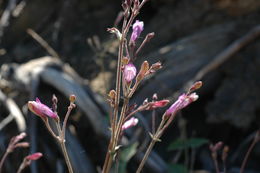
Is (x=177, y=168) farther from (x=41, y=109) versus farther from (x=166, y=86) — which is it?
(x=41, y=109)

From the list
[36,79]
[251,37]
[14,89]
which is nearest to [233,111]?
[251,37]

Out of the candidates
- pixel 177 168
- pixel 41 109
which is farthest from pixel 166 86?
pixel 41 109

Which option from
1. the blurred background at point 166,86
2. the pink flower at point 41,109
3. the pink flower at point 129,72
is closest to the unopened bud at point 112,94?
the pink flower at point 129,72

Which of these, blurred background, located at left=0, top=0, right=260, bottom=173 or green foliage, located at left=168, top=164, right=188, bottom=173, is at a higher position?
blurred background, located at left=0, top=0, right=260, bottom=173

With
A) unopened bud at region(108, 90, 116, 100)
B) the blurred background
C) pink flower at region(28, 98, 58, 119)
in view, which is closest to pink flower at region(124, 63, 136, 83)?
unopened bud at region(108, 90, 116, 100)

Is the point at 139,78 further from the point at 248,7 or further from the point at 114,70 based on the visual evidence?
the point at 248,7

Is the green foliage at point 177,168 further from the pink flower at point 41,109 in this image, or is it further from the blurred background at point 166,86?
the pink flower at point 41,109

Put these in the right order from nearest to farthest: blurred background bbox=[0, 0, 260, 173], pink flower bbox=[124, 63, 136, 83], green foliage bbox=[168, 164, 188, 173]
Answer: pink flower bbox=[124, 63, 136, 83]
green foliage bbox=[168, 164, 188, 173]
blurred background bbox=[0, 0, 260, 173]

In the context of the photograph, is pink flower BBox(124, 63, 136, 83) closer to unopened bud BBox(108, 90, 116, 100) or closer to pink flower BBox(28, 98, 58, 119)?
unopened bud BBox(108, 90, 116, 100)

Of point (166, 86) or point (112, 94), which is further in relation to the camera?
point (166, 86)

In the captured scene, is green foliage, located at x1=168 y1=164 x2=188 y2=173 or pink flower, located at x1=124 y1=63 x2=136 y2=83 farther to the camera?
green foliage, located at x1=168 y1=164 x2=188 y2=173
